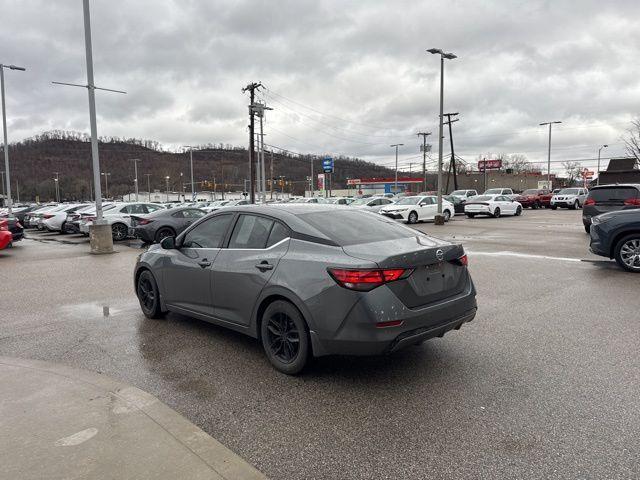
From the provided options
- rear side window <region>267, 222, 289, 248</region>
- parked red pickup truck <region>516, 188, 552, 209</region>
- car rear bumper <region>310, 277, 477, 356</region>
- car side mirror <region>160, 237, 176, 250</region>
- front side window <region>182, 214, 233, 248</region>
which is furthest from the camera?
parked red pickup truck <region>516, 188, 552, 209</region>

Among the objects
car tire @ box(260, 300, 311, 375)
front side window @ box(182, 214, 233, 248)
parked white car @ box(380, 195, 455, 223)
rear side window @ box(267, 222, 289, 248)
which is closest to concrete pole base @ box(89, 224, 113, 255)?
front side window @ box(182, 214, 233, 248)

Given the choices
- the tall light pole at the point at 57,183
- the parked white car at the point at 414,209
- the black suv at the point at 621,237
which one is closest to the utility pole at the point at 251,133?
the parked white car at the point at 414,209

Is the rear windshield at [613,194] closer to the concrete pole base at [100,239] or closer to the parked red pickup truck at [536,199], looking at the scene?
the concrete pole base at [100,239]

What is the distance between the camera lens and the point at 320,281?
12.6 ft

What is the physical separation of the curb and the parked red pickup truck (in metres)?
42.8

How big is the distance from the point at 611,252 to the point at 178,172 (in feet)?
356

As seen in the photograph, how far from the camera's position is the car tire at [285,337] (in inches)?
157

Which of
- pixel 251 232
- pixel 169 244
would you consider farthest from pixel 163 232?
pixel 251 232

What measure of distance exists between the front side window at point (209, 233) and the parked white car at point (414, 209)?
20.8 meters

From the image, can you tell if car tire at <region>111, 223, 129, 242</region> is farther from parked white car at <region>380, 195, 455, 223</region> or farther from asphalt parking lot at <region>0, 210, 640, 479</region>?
parked white car at <region>380, 195, 455, 223</region>

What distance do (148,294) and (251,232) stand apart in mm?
2254

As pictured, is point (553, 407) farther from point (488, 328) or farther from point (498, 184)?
point (498, 184)

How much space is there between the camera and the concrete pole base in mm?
13586

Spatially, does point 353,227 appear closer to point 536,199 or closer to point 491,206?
point 491,206
